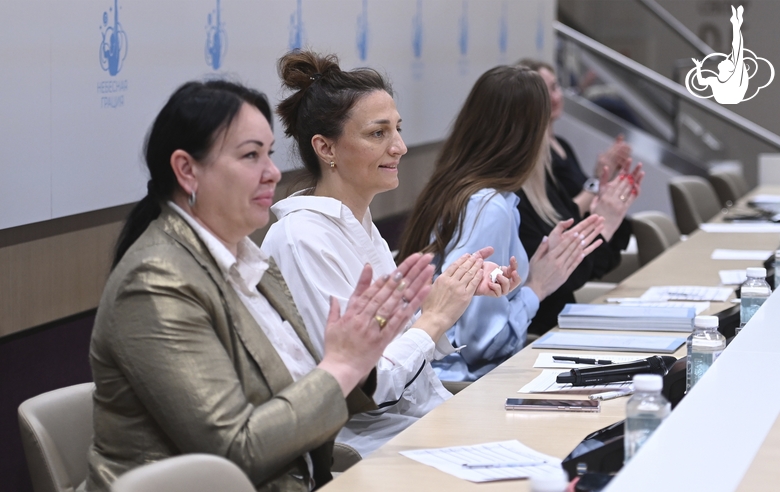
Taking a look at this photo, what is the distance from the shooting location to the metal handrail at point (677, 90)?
8.59m

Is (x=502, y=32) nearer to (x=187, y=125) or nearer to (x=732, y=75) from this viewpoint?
(x=732, y=75)

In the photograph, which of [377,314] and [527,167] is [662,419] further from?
[527,167]

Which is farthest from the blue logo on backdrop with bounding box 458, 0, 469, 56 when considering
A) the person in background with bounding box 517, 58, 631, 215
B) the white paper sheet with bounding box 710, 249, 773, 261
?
the white paper sheet with bounding box 710, 249, 773, 261

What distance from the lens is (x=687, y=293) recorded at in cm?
367

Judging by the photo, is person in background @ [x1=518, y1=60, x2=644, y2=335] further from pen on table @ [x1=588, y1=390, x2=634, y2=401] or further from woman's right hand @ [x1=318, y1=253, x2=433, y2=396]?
woman's right hand @ [x1=318, y1=253, x2=433, y2=396]

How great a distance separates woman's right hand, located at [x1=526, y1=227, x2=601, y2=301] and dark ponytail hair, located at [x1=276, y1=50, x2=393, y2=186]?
2.90 feet

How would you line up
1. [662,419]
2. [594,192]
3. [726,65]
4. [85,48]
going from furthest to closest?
[594,192] < [85,48] < [726,65] < [662,419]

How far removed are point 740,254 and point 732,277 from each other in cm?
76

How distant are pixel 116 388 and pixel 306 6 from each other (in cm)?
306

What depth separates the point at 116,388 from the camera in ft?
5.82

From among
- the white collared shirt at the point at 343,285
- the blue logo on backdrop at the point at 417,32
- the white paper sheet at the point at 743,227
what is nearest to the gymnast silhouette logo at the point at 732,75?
the white collared shirt at the point at 343,285

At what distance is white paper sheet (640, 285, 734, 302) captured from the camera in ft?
11.8

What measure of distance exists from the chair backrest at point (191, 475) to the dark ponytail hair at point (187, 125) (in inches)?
18.8

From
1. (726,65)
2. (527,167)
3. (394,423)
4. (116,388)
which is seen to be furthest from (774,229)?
(116,388)
